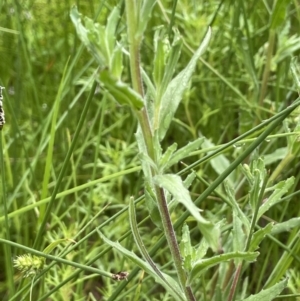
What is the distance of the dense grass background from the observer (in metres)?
1.02

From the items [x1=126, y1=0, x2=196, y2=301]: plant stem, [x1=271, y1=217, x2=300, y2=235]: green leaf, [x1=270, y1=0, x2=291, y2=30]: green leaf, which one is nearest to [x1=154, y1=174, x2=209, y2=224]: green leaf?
[x1=126, y1=0, x2=196, y2=301]: plant stem

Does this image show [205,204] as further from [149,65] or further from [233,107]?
[149,65]

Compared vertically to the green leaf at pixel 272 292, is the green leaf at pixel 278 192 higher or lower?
higher

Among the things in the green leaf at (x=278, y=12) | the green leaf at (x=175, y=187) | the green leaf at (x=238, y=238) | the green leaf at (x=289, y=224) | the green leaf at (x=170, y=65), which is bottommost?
the green leaf at (x=289, y=224)

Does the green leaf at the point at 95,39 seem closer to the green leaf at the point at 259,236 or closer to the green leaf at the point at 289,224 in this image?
the green leaf at the point at 259,236

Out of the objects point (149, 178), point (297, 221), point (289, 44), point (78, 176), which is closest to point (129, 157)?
point (78, 176)

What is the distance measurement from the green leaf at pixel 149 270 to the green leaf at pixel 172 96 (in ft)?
0.47

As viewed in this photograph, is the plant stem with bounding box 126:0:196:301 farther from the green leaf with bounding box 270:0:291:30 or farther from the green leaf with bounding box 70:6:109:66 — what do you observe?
the green leaf with bounding box 270:0:291:30

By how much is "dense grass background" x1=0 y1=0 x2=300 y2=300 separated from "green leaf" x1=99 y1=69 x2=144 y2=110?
0.39 meters

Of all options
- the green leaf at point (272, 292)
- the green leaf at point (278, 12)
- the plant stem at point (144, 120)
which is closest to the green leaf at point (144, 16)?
the plant stem at point (144, 120)

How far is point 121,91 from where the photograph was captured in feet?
1.53

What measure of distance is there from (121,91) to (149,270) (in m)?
0.24

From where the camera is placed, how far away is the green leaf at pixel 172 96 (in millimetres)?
551

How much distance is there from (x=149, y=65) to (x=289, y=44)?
503 millimetres
